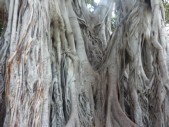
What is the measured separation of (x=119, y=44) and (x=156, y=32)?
425 millimetres

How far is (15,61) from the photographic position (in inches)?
98.6

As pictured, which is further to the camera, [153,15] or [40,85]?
[153,15]

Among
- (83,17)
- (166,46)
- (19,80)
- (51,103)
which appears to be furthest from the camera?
(83,17)

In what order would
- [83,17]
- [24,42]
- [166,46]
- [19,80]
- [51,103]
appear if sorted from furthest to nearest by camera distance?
[83,17] < [166,46] < [51,103] < [24,42] < [19,80]

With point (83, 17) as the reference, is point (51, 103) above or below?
below

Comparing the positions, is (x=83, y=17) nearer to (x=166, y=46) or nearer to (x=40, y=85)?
(x=166, y=46)

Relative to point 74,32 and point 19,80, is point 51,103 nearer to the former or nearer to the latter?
point 19,80

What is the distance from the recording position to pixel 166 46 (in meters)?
3.41

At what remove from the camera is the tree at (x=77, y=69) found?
249cm

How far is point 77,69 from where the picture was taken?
335 cm

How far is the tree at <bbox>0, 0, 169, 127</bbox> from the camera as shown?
8.18 ft

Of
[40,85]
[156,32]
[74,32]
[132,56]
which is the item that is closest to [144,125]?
[132,56]

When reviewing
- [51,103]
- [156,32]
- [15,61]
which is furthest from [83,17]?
[15,61]

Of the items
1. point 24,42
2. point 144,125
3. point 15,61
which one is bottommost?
point 144,125
